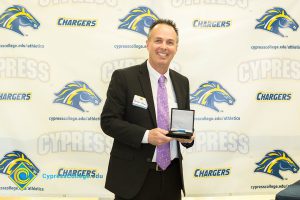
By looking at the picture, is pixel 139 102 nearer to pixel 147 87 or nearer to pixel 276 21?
pixel 147 87

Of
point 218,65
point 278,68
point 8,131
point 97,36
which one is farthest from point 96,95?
Result: point 278,68

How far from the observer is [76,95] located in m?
3.45

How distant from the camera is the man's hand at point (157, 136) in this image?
205cm

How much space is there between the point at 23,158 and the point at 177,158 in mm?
1778

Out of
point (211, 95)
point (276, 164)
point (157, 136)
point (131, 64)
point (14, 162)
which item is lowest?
point (276, 164)

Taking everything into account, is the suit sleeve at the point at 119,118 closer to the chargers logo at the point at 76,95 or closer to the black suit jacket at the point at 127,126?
the black suit jacket at the point at 127,126

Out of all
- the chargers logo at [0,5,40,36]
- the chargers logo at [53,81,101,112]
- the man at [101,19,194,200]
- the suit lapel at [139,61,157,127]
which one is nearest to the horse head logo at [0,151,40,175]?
the chargers logo at [53,81,101,112]

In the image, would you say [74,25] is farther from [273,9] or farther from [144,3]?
[273,9]

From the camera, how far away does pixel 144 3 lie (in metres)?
3.44

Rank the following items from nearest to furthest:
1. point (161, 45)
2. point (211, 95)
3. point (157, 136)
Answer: point (157, 136) < point (161, 45) < point (211, 95)

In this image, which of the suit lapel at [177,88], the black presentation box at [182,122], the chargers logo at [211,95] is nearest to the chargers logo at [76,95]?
the chargers logo at [211,95]

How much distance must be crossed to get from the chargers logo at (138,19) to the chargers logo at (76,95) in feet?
2.18

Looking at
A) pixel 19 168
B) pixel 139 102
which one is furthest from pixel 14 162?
pixel 139 102

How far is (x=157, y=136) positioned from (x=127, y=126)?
194 mm
